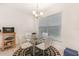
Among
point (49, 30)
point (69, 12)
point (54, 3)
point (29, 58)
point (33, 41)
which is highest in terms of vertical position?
point (54, 3)

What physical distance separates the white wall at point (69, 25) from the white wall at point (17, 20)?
1.12 feet

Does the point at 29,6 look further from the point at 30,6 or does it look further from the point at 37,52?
the point at 37,52

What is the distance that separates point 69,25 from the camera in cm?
143

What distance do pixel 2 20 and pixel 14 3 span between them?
0.29 m

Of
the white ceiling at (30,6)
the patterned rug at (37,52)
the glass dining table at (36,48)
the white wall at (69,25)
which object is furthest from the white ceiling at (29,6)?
the patterned rug at (37,52)

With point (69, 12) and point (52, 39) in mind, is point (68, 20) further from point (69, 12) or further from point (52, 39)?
point (52, 39)

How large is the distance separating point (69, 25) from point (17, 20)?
75 cm

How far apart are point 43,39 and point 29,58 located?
0.34m

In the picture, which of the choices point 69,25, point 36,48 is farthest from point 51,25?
point 36,48

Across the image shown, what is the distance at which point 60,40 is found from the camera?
1.46 metres

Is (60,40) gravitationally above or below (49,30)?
below

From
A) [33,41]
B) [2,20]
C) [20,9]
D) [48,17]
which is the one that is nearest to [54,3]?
[48,17]

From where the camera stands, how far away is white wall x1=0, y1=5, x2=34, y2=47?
1.41 meters

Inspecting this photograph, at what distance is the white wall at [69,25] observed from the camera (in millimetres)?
1421
